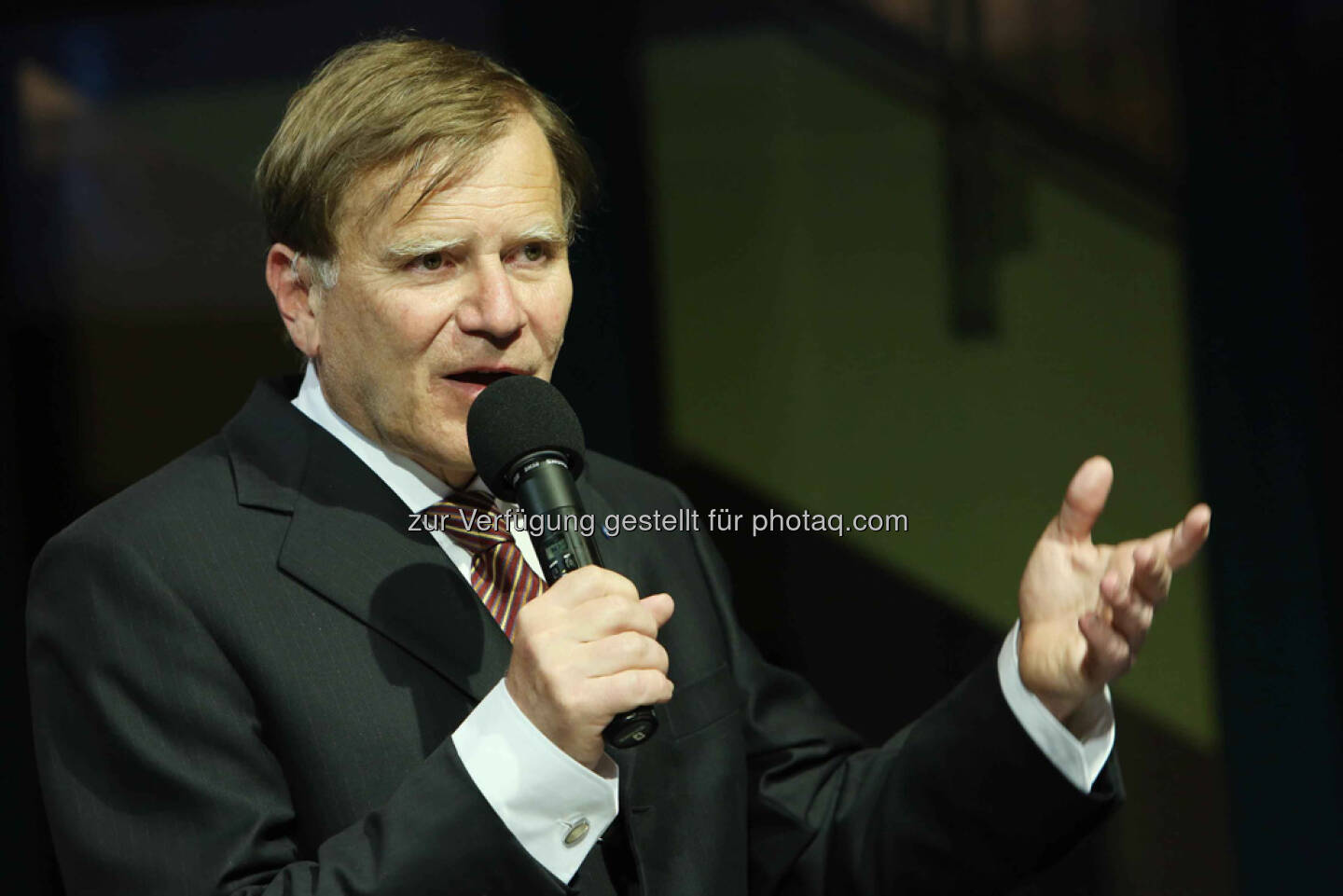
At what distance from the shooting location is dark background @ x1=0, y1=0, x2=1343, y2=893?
7.03 feet

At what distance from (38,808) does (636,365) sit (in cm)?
114

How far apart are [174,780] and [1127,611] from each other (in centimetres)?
89

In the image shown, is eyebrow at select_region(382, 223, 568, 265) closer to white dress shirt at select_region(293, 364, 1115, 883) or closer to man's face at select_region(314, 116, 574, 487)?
man's face at select_region(314, 116, 574, 487)

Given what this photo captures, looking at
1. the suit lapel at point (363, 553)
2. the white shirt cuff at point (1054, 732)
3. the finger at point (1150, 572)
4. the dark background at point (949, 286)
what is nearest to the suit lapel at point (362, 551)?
the suit lapel at point (363, 553)

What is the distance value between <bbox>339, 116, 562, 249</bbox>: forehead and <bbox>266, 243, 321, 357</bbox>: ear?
10 centimetres

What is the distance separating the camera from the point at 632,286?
2.24m

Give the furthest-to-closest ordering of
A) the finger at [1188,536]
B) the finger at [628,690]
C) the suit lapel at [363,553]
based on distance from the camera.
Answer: the suit lapel at [363,553] → the finger at [1188,536] → the finger at [628,690]

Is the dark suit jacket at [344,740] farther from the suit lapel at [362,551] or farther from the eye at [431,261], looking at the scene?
the eye at [431,261]

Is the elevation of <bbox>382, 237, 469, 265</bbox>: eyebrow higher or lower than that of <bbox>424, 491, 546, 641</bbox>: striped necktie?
higher

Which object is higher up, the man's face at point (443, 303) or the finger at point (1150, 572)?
the man's face at point (443, 303)

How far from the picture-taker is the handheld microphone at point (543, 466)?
121 cm

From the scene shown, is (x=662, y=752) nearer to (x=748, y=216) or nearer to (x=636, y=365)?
(x=636, y=365)

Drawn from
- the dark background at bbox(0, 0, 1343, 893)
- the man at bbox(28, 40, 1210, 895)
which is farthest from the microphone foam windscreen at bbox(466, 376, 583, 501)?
the dark background at bbox(0, 0, 1343, 893)

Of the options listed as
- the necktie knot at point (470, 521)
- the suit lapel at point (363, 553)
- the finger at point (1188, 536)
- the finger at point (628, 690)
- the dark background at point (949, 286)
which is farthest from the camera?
the dark background at point (949, 286)
